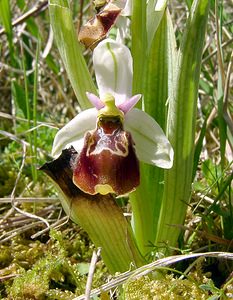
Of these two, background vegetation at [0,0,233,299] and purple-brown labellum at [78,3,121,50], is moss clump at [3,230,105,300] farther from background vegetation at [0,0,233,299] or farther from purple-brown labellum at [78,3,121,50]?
purple-brown labellum at [78,3,121,50]

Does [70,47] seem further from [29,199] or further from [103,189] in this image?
[29,199]

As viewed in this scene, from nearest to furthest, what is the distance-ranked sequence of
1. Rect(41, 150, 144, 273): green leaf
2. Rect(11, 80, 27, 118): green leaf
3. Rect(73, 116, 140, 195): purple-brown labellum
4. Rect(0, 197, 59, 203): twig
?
Rect(73, 116, 140, 195): purple-brown labellum < Rect(41, 150, 144, 273): green leaf < Rect(0, 197, 59, 203): twig < Rect(11, 80, 27, 118): green leaf

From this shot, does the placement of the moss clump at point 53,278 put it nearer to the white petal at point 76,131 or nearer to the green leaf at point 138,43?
the white petal at point 76,131

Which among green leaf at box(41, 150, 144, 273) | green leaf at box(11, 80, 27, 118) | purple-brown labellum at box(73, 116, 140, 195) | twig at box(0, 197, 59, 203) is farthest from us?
green leaf at box(11, 80, 27, 118)

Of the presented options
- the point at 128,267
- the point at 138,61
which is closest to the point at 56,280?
the point at 128,267

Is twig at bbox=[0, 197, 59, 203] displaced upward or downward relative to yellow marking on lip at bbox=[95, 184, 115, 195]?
downward

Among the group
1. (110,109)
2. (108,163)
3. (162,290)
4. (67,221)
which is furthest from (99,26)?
(162,290)

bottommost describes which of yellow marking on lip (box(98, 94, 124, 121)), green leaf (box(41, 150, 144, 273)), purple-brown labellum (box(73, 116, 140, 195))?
green leaf (box(41, 150, 144, 273))

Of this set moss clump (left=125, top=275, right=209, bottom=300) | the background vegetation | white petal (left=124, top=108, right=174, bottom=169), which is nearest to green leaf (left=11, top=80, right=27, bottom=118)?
the background vegetation

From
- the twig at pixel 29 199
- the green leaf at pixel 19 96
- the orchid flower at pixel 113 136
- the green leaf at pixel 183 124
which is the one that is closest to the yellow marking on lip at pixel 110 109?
the orchid flower at pixel 113 136
